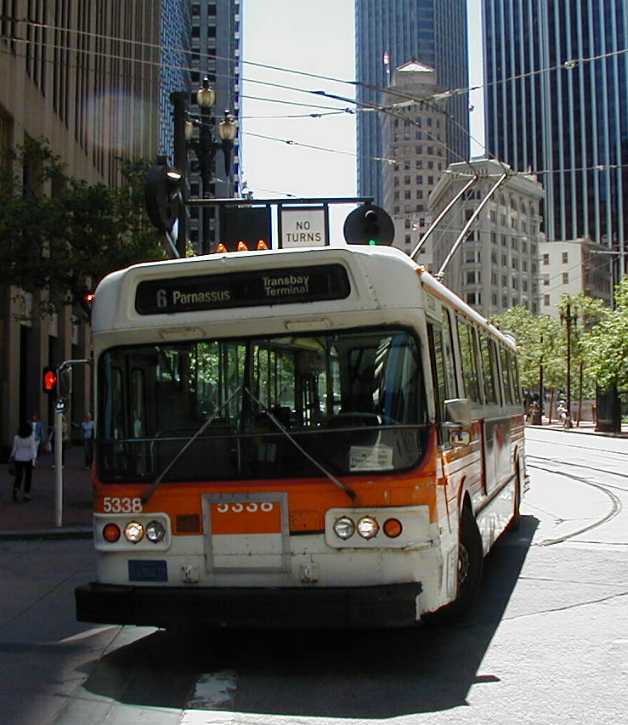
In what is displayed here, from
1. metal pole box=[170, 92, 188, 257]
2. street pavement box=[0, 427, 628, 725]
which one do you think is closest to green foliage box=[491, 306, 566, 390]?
metal pole box=[170, 92, 188, 257]

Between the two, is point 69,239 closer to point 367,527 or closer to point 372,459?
point 372,459

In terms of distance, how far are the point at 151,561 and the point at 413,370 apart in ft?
7.15

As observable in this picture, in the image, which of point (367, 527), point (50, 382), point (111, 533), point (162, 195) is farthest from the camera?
point (50, 382)

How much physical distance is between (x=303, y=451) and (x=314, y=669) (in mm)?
1490

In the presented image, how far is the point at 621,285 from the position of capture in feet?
159

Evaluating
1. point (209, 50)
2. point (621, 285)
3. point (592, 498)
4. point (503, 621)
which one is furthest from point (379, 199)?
point (503, 621)

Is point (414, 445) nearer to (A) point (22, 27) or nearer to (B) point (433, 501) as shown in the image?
(B) point (433, 501)

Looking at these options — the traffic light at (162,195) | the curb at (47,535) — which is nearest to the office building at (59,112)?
the traffic light at (162,195)

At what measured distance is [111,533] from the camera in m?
6.28

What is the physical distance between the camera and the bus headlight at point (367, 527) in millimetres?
5797

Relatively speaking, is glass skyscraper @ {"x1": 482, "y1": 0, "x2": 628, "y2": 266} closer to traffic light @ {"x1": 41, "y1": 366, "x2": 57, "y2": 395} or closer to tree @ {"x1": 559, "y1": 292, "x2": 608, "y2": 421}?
traffic light @ {"x1": 41, "y1": 366, "x2": 57, "y2": 395}

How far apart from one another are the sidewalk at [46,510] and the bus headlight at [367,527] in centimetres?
906

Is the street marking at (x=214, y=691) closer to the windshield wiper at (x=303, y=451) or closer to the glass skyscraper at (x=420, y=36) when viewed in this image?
the windshield wiper at (x=303, y=451)

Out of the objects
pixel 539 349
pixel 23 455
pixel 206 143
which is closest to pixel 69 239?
pixel 206 143
